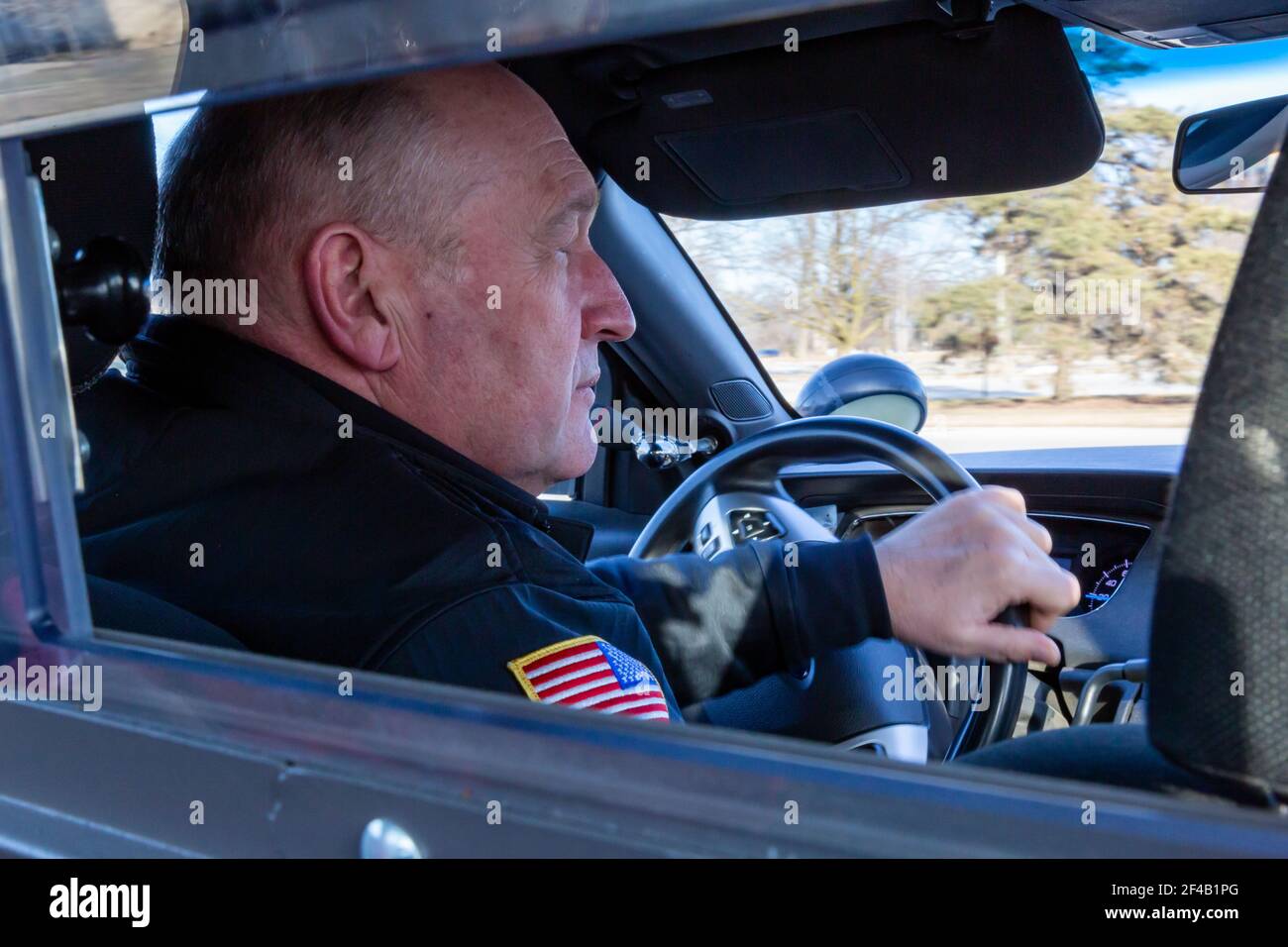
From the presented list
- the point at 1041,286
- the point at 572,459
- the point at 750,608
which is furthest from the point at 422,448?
the point at 1041,286

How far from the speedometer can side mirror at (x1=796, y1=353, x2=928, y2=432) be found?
54cm

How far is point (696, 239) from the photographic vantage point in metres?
3.39

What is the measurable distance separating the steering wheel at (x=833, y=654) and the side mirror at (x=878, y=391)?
27.5 inches

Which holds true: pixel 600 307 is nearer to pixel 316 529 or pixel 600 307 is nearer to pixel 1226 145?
pixel 316 529

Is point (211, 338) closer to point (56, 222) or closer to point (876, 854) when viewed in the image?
point (56, 222)

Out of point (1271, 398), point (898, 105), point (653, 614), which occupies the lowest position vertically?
point (653, 614)

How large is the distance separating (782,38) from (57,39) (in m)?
1.44

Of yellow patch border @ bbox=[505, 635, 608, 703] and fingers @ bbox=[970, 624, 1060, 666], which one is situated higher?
yellow patch border @ bbox=[505, 635, 608, 703]

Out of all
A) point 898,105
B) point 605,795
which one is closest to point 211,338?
point 605,795

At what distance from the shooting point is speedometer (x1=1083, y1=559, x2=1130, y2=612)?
2.81m

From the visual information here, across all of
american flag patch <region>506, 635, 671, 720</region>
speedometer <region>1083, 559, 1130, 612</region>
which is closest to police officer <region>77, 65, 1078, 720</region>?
american flag patch <region>506, 635, 671, 720</region>

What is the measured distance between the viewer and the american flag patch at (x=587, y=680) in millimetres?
1218

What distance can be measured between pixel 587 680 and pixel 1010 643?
0.67m

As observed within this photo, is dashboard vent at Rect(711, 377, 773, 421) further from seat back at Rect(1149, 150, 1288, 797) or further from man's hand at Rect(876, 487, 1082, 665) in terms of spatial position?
seat back at Rect(1149, 150, 1288, 797)
